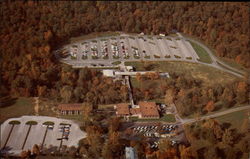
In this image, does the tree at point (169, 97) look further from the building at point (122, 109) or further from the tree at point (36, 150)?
the tree at point (36, 150)

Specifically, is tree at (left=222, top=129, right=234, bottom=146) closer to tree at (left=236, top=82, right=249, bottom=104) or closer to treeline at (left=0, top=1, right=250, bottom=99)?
tree at (left=236, top=82, right=249, bottom=104)

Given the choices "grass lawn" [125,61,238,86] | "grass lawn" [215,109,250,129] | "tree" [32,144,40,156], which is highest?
"grass lawn" [125,61,238,86]

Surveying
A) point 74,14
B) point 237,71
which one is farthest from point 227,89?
point 74,14

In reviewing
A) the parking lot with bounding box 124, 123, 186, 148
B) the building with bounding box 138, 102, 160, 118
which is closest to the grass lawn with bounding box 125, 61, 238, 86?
the building with bounding box 138, 102, 160, 118

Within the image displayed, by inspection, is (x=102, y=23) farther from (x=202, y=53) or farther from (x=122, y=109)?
(x=122, y=109)

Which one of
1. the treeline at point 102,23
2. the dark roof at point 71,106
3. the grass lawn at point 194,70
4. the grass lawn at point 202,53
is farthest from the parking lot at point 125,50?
the dark roof at point 71,106

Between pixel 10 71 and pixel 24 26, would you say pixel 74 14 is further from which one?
pixel 10 71
